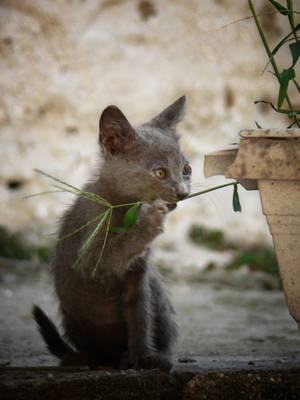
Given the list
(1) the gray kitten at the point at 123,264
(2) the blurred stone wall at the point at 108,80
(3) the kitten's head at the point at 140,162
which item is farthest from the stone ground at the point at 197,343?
(2) the blurred stone wall at the point at 108,80

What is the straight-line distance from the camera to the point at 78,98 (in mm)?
7797

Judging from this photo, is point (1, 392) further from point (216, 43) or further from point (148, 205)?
point (216, 43)

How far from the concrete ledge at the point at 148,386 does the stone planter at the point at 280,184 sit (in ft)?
1.15

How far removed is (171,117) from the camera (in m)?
3.22

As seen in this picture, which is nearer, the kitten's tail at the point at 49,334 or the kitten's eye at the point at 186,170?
the kitten's eye at the point at 186,170

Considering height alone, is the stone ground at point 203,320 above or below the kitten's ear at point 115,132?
below

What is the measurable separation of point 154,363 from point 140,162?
1.18 m

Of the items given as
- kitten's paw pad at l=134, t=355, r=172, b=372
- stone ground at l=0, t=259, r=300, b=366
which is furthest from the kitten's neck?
stone ground at l=0, t=259, r=300, b=366

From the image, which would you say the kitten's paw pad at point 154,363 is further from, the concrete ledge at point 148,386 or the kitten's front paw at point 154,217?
the kitten's front paw at point 154,217

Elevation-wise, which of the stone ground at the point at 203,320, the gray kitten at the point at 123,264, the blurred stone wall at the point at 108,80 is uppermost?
the blurred stone wall at the point at 108,80

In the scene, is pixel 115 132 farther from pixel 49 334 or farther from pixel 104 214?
pixel 49 334

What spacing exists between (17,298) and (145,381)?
11.3 feet

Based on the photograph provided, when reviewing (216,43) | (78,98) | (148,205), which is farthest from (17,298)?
(216,43)

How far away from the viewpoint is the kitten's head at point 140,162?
273 centimetres
